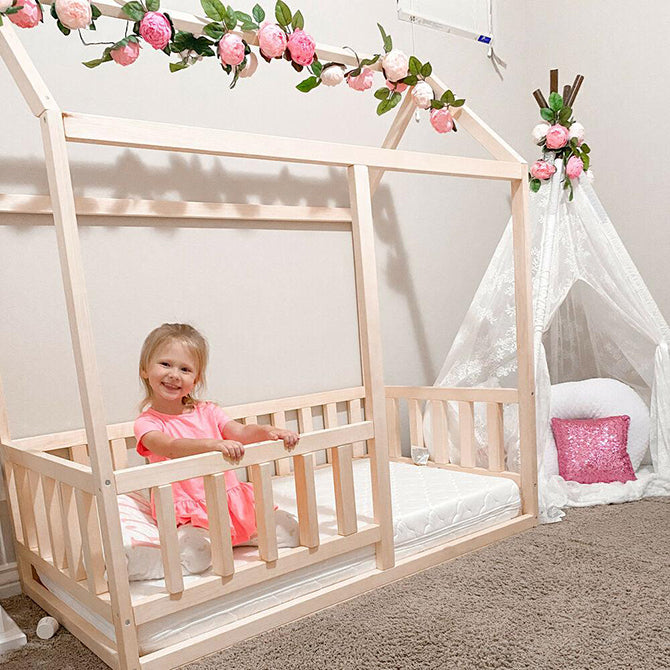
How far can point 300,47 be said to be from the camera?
1966 mm

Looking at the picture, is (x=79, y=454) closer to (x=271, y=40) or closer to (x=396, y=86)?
(x=271, y=40)

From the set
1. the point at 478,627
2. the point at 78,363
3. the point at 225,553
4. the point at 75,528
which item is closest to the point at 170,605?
the point at 225,553

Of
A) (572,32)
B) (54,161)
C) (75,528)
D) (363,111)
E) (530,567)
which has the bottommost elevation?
(530,567)

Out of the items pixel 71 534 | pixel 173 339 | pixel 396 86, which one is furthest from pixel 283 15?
pixel 71 534

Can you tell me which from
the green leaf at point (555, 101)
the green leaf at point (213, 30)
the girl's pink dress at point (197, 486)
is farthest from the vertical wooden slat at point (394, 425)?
the green leaf at point (213, 30)

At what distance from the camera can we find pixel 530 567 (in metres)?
2.08

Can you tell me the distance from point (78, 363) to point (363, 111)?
1.88m

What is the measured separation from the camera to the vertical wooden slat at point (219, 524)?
167 cm

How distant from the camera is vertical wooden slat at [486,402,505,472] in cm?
251

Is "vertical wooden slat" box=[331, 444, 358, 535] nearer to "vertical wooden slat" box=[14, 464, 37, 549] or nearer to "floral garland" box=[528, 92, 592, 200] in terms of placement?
"vertical wooden slat" box=[14, 464, 37, 549]

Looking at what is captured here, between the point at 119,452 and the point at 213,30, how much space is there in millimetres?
1255

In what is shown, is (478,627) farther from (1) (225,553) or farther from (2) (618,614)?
(1) (225,553)

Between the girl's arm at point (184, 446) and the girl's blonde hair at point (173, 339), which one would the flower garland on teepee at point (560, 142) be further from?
the girl's arm at point (184, 446)

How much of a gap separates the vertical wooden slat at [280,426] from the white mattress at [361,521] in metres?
0.07
